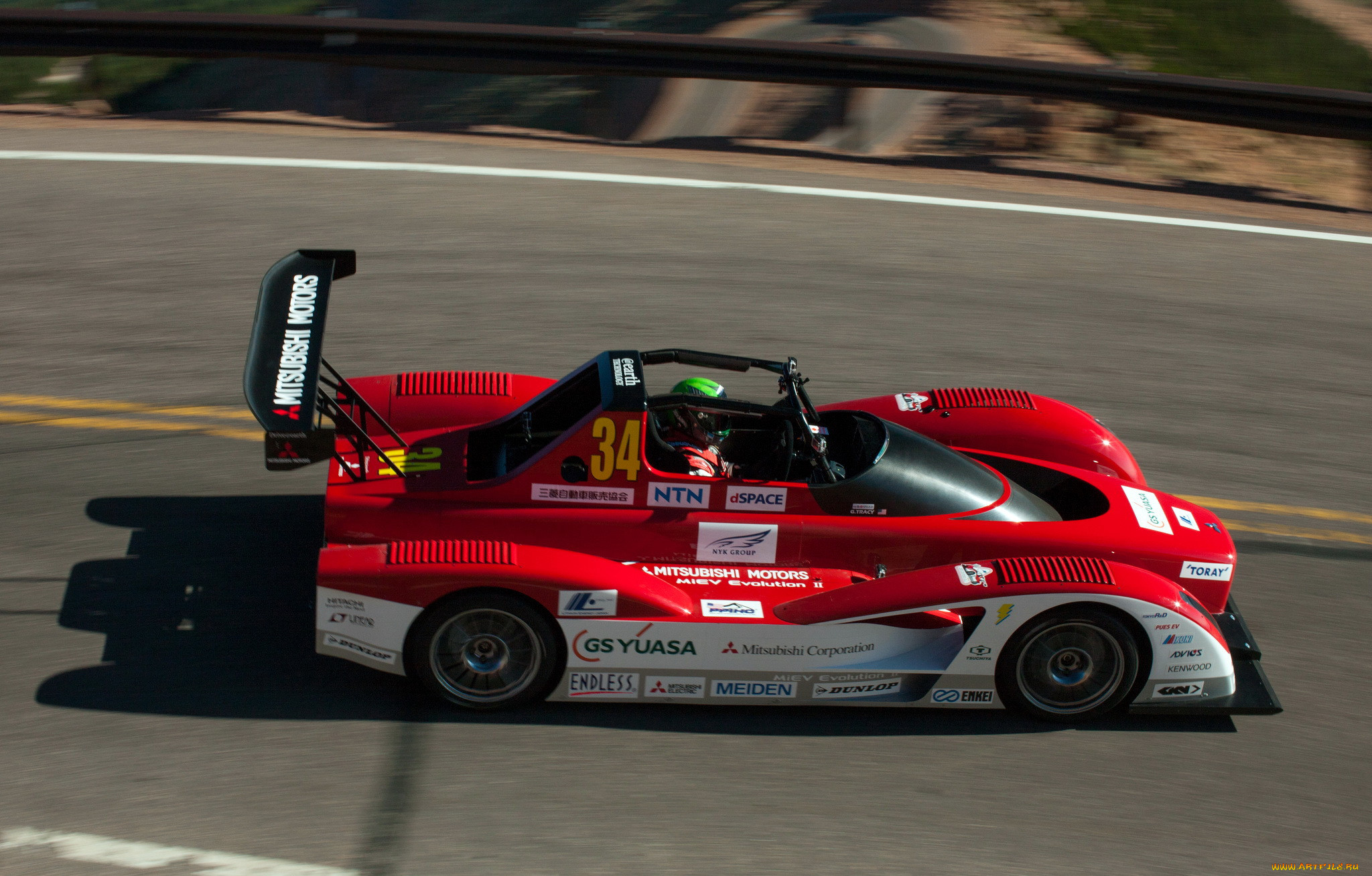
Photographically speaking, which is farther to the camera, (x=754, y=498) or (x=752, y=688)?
(x=754, y=498)

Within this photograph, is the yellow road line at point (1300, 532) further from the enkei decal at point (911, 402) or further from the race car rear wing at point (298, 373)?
the race car rear wing at point (298, 373)

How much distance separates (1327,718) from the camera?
5879 mm

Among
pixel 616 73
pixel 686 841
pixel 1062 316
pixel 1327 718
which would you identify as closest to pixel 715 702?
pixel 686 841

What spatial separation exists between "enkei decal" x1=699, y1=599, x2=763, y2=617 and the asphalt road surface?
50 cm

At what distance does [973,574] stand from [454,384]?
10.4 feet

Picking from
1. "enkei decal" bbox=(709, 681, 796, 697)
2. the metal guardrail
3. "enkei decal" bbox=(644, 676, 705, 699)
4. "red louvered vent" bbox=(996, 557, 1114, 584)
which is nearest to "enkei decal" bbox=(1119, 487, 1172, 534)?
"red louvered vent" bbox=(996, 557, 1114, 584)

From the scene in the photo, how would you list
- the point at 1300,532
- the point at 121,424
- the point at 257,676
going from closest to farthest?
1. the point at 257,676
2. the point at 1300,532
3. the point at 121,424

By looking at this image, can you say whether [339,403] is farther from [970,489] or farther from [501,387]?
[970,489]

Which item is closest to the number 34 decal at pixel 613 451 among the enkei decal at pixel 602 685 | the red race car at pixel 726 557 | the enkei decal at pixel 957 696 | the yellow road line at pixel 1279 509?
the red race car at pixel 726 557

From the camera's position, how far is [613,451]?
5.82m

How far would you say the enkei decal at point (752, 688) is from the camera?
213 inches

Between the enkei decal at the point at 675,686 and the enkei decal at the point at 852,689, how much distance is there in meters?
0.49

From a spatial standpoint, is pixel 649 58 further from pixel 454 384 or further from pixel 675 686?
pixel 675 686

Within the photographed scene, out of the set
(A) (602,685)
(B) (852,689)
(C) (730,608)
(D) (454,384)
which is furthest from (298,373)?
(B) (852,689)
